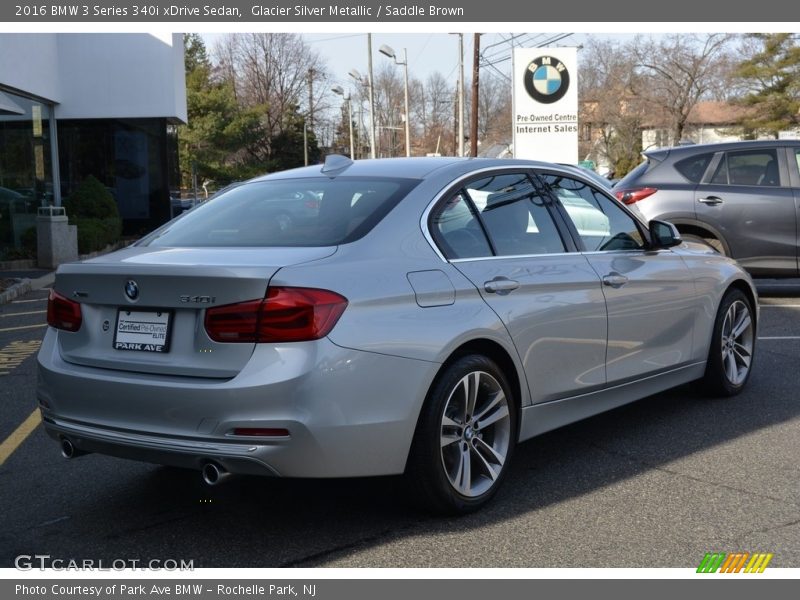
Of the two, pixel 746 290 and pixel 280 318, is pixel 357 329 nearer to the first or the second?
pixel 280 318

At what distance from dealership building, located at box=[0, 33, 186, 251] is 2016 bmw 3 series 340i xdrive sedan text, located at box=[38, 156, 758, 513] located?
1729 centimetres

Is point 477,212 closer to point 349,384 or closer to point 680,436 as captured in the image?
point 349,384

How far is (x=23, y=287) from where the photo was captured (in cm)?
1508

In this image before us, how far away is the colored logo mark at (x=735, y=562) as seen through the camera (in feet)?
12.7

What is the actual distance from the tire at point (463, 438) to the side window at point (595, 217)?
1297 millimetres

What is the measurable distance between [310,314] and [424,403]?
71cm

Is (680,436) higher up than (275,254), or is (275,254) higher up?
(275,254)

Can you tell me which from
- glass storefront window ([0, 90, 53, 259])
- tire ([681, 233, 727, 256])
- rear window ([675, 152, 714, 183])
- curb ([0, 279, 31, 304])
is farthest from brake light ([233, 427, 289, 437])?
glass storefront window ([0, 90, 53, 259])

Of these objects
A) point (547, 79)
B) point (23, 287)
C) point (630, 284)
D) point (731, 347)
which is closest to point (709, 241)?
point (731, 347)

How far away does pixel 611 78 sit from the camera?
71938 mm

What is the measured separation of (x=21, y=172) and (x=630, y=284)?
18.5 meters

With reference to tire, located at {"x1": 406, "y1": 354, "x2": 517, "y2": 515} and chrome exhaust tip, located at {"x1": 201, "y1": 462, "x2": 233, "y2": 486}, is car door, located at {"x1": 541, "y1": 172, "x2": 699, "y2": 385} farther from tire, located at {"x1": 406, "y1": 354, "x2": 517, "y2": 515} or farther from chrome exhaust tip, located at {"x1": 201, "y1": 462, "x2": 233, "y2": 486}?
chrome exhaust tip, located at {"x1": 201, "y1": 462, "x2": 233, "y2": 486}

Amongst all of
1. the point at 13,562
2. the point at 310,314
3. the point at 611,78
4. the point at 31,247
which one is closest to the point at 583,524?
the point at 310,314

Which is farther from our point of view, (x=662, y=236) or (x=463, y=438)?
(x=662, y=236)
